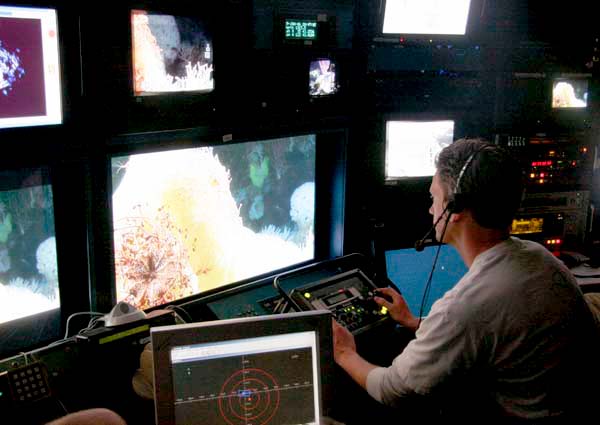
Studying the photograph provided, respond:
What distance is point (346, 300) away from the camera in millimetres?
2373

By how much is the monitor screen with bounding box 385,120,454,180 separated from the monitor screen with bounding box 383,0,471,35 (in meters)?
0.40

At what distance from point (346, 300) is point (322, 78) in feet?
2.86

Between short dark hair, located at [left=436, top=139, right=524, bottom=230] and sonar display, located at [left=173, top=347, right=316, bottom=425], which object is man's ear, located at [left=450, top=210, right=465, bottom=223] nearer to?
short dark hair, located at [left=436, top=139, right=524, bottom=230]

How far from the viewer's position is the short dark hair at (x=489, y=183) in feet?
5.84

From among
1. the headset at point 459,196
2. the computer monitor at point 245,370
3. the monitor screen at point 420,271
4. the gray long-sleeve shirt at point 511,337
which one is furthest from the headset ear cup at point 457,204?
the monitor screen at point 420,271

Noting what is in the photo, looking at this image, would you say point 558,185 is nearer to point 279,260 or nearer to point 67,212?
point 279,260

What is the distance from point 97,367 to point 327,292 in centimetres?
84

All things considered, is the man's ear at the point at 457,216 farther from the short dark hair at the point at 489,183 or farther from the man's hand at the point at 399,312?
the man's hand at the point at 399,312

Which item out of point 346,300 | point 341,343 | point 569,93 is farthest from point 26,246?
point 569,93

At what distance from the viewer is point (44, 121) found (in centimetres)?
178

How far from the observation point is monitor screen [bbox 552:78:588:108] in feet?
10.9

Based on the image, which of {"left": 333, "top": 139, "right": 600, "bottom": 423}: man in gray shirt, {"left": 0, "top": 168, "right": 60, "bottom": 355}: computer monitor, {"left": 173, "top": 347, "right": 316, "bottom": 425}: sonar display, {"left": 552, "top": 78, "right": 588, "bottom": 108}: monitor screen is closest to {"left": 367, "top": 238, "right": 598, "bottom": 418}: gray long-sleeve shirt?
{"left": 333, "top": 139, "right": 600, "bottom": 423}: man in gray shirt

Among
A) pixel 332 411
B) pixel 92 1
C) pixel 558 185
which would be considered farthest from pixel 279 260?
pixel 558 185

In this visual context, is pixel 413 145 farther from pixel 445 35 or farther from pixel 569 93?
pixel 569 93
